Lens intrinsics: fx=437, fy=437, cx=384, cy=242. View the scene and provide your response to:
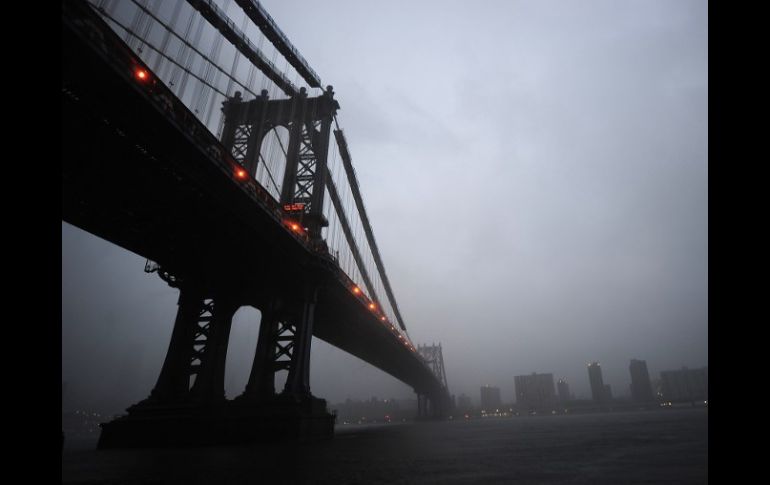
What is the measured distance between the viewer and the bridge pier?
73.3 ft

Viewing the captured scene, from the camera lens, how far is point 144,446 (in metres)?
21.9

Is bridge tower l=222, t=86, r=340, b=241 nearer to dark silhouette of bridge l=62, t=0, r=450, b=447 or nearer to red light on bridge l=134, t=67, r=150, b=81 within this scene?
dark silhouette of bridge l=62, t=0, r=450, b=447

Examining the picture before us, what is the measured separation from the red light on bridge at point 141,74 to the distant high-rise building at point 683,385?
184756 mm

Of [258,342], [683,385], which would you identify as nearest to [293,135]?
[258,342]

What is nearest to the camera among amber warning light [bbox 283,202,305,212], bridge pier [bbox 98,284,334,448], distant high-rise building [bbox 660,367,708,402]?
bridge pier [bbox 98,284,334,448]

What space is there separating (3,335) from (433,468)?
10.5m

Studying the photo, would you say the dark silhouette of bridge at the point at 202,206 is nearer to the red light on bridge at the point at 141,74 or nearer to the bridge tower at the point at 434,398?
the red light on bridge at the point at 141,74

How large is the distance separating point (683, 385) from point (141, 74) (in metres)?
198

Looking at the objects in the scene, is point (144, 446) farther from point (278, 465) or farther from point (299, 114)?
point (299, 114)

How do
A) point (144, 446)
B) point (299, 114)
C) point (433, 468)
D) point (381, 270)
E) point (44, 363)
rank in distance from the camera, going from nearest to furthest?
point (44, 363) → point (433, 468) → point (144, 446) → point (299, 114) → point (381, 270)

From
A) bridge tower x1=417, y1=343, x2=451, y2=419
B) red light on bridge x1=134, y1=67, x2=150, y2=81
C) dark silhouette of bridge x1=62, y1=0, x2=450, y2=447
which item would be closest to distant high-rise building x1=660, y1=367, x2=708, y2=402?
bridge tower x1=417, y1=343, x2=451, y2=419

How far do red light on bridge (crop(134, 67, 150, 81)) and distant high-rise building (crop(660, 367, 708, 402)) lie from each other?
185 m
